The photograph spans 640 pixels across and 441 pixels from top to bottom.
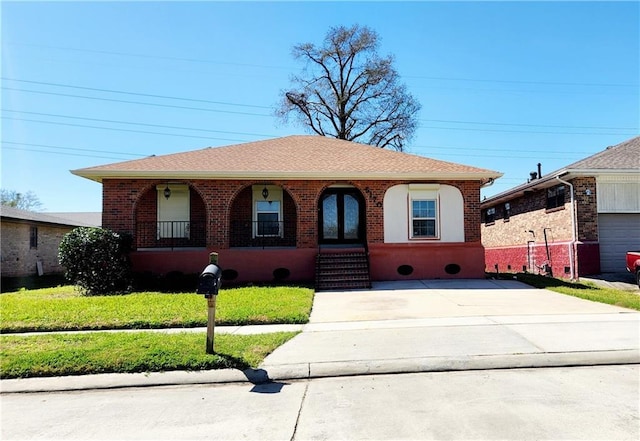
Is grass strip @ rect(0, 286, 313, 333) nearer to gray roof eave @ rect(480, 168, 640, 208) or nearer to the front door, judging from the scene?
the front door

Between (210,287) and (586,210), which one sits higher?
(586,210)

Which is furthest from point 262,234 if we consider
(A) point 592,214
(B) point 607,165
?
(B) point 607,165

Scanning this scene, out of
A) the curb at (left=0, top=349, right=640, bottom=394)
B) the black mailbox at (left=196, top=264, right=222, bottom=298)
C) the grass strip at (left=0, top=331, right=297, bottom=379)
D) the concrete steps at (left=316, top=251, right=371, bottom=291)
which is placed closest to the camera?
the curb at (left=0, top=349, right=640, bottom=394)

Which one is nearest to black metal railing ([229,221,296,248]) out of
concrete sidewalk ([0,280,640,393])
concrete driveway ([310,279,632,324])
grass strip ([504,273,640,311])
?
concrete driveway ([310,279,632,324])

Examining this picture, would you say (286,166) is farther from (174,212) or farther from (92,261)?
(92,261)

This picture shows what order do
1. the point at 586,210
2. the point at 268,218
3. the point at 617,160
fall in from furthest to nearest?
1. the point at 268,218
2. the point at 617,160
3. the point at 586,210

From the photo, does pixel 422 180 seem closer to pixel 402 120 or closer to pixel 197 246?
pixel 197 246

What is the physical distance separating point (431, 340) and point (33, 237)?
21299 mm

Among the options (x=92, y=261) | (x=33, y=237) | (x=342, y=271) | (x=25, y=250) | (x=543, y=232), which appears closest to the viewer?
(x=92, y=261)

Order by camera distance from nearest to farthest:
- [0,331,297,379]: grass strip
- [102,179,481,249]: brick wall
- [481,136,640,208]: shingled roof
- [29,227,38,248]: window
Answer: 1. [0,331,297,379]: grass strip
2. [102,179,481,249]: brick wall
3. [481,136,640,208]: shingled roof
4. [29,227,38,248]: window

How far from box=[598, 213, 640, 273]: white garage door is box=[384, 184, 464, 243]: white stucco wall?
475 centimetres

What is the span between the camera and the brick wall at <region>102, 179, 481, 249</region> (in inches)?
530

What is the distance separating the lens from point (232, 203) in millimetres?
14242

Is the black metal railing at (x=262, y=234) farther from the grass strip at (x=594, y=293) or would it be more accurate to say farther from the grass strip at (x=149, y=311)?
the grass strip at (x=594, y=293)
